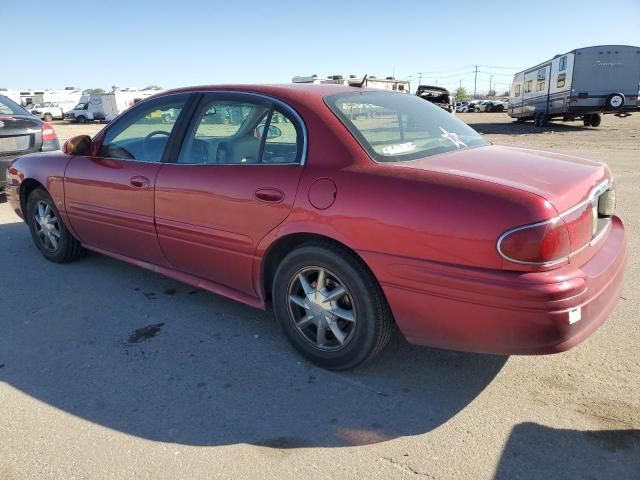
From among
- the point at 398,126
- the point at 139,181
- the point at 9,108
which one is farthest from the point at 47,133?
the point at 398,126

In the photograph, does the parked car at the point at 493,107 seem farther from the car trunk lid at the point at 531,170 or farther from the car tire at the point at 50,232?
the car trunk lid at the point at 531,170

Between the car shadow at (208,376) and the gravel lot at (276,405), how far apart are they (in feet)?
0.03

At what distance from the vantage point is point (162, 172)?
3.59 metres

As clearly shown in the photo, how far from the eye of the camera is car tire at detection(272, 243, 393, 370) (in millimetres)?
2701

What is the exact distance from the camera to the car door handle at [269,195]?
2.90m

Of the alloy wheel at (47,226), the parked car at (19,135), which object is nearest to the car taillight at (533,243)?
the alloy wheel at (47,226)

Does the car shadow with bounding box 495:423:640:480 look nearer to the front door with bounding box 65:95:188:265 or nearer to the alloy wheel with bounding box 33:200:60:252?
the front door with bounding box 65:95:188:265

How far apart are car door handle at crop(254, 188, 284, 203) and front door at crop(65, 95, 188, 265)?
1.03 metres

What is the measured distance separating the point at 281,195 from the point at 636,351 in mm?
2306

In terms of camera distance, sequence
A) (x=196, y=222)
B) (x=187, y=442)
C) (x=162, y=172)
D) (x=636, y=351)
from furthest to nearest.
A: 1. (x=162, y=172)
2. (x=196, y=222)
3. (x=636, y=351)
4. (x=187, y=442)

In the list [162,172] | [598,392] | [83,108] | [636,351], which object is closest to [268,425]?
[598,392]

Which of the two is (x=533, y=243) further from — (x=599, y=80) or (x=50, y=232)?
(x=599, y=80)

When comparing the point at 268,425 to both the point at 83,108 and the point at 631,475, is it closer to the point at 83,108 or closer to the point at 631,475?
the point at 631,475

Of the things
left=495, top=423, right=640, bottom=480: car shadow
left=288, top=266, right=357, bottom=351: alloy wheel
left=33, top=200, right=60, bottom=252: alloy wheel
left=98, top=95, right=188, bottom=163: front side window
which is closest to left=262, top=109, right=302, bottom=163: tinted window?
left=288, top=266, right=357, bottom=351: alloy wheel
